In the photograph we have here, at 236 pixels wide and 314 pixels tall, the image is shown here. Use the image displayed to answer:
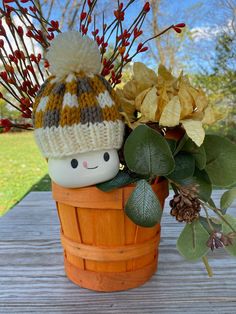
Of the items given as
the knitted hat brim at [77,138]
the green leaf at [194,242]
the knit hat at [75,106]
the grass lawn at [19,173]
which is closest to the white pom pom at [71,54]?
the knit hat at [75,106]

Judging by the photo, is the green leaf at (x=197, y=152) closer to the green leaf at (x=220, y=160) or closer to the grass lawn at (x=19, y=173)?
the green leaf at (x=220, y=160)

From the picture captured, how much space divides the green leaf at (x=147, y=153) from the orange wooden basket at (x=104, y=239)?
0.05 metres

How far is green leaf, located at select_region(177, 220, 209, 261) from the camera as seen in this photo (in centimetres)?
53

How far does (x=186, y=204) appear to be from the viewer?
501mm

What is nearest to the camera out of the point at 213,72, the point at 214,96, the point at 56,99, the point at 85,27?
the point at 56,99

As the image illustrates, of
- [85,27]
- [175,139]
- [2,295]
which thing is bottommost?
[2,295]

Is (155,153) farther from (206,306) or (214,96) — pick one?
(214,96)

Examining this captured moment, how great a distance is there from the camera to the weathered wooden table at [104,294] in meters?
0.54

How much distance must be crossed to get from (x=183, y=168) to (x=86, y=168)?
0.16 m

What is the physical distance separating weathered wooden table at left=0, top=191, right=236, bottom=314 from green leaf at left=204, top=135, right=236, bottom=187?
0.64 feet

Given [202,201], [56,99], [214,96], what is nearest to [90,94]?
[56,99]

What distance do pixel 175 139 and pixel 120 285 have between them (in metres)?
0.28

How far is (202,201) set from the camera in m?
0.57

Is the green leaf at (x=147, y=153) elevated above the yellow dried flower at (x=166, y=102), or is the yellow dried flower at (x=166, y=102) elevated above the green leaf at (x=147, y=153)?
the yellow dried flower at (x=166, y=102)
